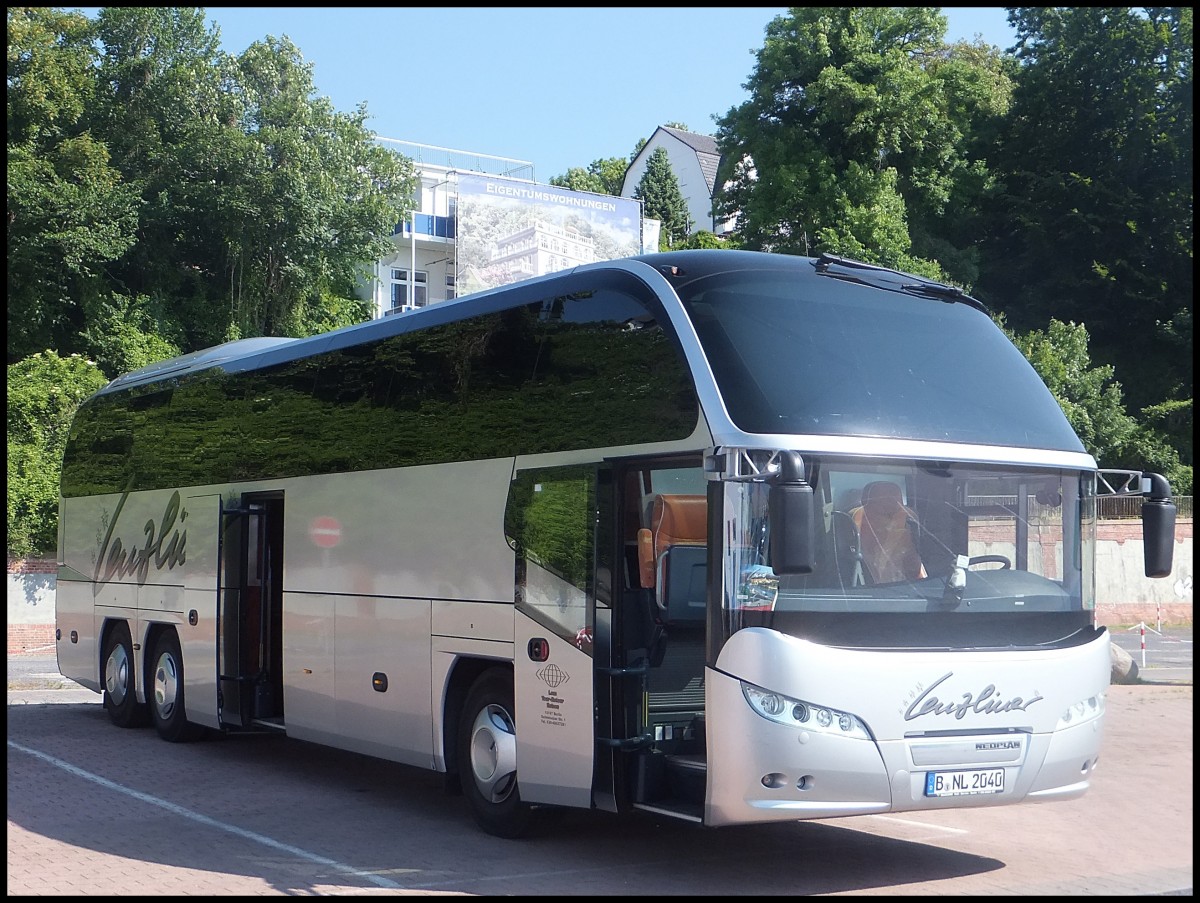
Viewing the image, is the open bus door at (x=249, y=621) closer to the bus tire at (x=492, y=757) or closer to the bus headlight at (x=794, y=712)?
the bus tire at (x=492, y=757)

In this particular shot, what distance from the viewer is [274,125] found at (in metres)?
43.8

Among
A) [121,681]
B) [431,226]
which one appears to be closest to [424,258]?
[431,226]

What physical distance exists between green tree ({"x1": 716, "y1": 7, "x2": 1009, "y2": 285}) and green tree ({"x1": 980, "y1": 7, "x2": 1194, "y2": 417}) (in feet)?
10.8

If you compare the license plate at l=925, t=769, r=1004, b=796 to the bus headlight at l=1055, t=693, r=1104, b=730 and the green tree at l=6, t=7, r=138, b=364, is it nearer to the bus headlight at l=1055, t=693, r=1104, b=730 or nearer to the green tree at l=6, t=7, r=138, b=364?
the bus headlight at l=1055, t=693, r=1104, b=730

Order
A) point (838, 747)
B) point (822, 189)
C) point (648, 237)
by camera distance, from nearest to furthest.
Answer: point (838, 747) → point (822, 189) → point (648, 237)

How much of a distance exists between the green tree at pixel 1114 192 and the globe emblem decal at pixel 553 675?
42.7 meters

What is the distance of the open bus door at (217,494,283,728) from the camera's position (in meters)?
13.7

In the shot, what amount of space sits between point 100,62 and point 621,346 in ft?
128

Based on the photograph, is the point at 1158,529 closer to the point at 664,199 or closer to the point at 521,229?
the point at 521,229

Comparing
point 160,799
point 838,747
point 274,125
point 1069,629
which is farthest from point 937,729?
point 274,125

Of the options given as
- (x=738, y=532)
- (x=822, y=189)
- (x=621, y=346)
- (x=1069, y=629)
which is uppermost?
(x=822, y=189)

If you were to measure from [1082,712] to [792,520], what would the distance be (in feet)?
8.33

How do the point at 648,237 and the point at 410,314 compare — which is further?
the point at 648,237

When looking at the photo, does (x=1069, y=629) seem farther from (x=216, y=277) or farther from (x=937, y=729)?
(x=216, y=277)
